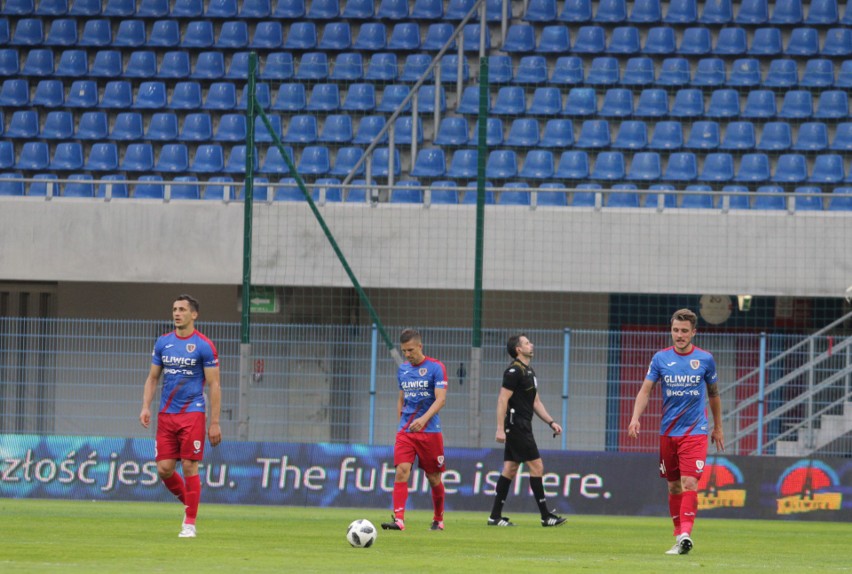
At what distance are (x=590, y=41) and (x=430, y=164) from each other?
4053mm

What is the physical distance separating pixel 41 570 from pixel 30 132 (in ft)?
58.9

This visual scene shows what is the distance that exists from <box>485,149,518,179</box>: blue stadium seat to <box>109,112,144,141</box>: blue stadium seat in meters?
6.14

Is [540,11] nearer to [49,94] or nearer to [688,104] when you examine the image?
[688,104]

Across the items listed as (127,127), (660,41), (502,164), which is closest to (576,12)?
(660,41)

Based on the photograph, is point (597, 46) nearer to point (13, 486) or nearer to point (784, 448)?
point (784, 448)

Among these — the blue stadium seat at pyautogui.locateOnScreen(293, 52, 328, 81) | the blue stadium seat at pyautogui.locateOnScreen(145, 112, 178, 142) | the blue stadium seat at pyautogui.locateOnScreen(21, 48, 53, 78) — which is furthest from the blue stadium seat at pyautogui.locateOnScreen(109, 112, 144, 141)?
the blue stadium seat at pyautogui.locateOnScreen(293, 52, 328, 81)

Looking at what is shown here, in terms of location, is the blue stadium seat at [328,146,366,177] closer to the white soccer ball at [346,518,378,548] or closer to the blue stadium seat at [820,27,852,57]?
the blue stadium seat at [820,27,852,57]

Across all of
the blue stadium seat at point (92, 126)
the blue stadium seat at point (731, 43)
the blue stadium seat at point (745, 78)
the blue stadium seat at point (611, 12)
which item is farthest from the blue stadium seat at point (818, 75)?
the blue stadium seat at point (92, 126)

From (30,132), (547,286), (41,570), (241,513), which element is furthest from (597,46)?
(41,570)

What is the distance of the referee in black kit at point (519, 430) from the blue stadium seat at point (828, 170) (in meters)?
9.78

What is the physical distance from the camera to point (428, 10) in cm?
2652

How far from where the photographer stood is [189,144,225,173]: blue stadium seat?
24.2m

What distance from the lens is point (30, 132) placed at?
25328mm

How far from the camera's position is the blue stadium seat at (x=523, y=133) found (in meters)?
23.7
